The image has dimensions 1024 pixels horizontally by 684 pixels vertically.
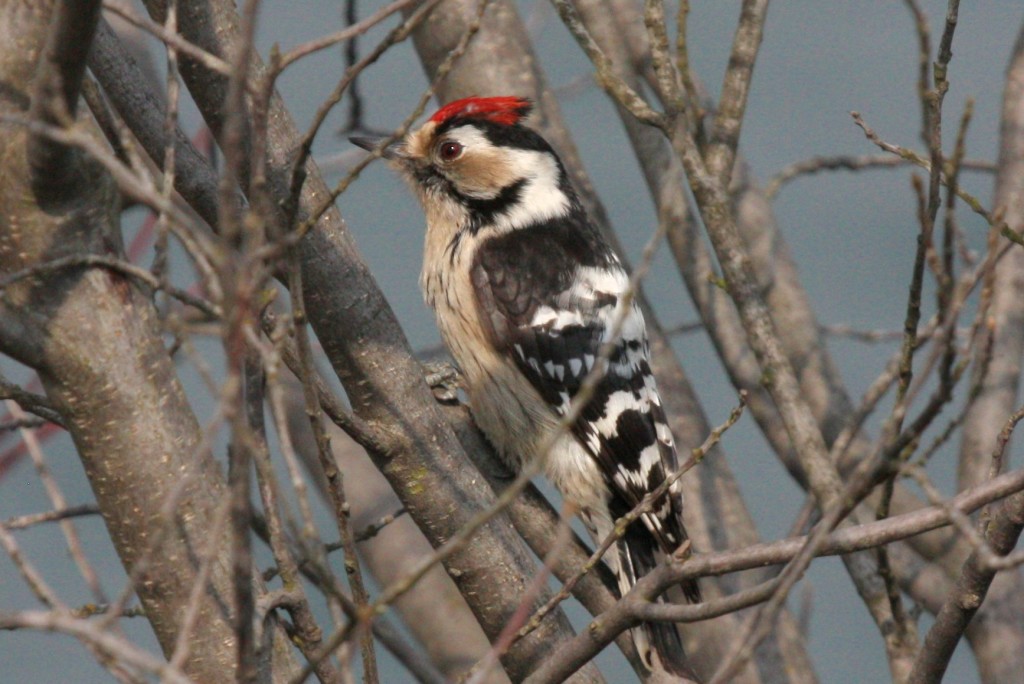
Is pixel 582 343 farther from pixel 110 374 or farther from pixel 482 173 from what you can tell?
pixel 110 374

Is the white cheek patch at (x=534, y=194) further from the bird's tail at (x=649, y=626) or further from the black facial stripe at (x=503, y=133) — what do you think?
the bird's tail at (x=649, y=626)

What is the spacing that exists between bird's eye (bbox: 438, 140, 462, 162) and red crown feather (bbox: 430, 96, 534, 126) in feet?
0.39

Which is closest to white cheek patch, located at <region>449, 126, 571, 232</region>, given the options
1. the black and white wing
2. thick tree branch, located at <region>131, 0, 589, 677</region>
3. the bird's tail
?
the black and white wing

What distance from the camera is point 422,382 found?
9.99 feet

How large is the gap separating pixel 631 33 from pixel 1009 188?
152 cm

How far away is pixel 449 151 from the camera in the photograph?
15.4 ft

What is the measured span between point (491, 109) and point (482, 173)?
0.93 feet

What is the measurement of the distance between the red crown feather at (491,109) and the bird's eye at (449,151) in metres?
0.12

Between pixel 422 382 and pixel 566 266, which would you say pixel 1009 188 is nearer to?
pixel 566 266

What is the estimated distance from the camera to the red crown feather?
14.6 feet

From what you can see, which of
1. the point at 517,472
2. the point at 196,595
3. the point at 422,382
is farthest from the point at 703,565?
the point at 517,472

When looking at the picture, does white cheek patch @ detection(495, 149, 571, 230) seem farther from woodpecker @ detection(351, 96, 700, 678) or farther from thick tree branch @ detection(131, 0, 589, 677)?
thick tree branch @ detection(131, 0, 589, 677)

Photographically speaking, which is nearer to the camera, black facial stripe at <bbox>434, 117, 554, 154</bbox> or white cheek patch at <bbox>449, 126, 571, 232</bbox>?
black facial stripe at <bbox>434, 117, 554, 154</bbox>

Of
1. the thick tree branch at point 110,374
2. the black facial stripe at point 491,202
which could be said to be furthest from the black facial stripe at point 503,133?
the thick tree branch at point 110,374
